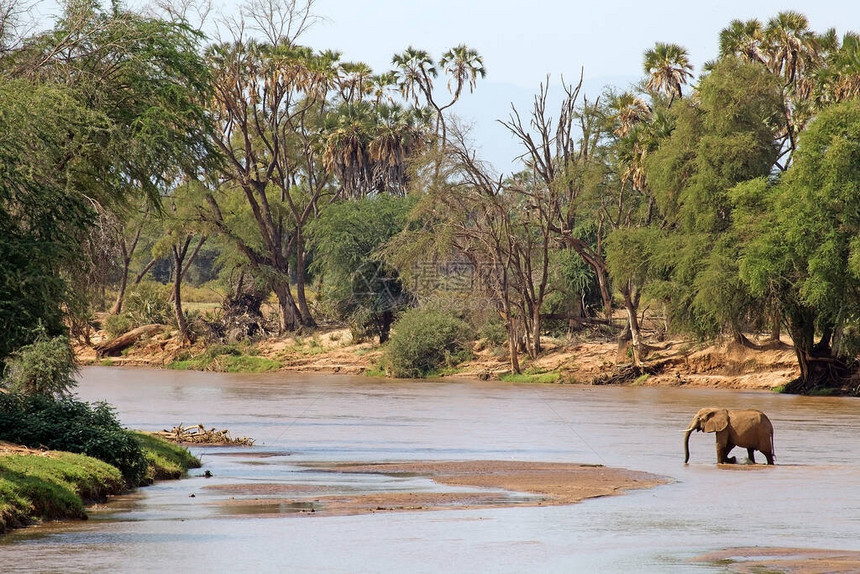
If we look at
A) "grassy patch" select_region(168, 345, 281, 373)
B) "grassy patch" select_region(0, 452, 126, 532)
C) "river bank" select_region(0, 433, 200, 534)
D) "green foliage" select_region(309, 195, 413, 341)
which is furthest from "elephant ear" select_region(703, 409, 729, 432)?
"grassy patch" select_region(168, 345, 281, 373)


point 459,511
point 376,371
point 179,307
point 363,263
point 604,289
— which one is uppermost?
point 363,263

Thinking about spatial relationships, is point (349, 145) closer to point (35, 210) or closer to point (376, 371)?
point (376, 371)

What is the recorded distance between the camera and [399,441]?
28141 mm

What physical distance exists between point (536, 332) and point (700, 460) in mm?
30568

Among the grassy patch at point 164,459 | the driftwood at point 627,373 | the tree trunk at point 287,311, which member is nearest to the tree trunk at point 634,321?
the driftwood at point 627,373

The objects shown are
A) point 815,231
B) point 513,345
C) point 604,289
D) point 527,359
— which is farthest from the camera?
point 527,359

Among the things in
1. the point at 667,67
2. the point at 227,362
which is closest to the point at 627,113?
the point at 667,67

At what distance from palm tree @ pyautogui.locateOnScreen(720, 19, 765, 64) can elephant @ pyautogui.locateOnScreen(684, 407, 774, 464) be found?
31.4m

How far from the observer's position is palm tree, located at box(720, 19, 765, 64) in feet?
170

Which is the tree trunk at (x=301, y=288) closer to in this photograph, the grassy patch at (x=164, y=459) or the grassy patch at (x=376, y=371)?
the grassy patch at (x=376, y=371)

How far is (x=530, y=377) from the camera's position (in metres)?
52.8

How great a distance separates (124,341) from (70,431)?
48551 mm

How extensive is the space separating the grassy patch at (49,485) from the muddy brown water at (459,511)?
1.05 ft

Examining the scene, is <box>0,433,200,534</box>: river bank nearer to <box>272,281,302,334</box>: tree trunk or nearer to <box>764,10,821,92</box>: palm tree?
<box>764,10,821,92</box>: palm tree
